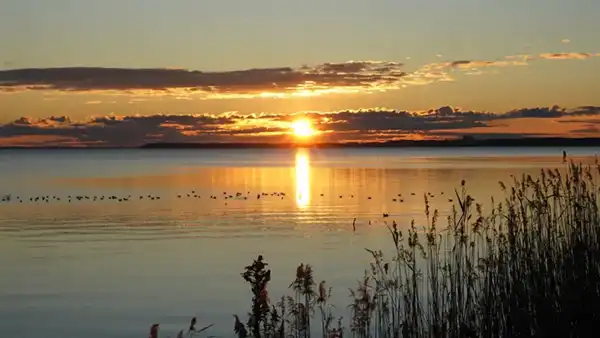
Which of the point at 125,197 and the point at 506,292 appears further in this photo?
the point at 125,197

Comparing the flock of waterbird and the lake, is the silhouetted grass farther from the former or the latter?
the flock of waterbird

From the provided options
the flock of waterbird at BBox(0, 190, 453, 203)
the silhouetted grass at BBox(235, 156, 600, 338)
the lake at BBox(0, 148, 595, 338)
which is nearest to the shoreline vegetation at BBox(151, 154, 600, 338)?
the silhouetted grass at BBox(235, 156, 600, 338)

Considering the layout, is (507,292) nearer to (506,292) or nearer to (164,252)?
(506,292)

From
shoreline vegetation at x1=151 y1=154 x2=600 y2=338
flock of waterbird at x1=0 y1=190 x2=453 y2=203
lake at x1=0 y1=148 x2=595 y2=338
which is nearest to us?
shoreline vegetation at x1=151 y1=154 x2=600 y2=338

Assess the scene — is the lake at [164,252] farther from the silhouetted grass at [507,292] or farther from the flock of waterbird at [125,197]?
the silhouetted grass at [507,292]

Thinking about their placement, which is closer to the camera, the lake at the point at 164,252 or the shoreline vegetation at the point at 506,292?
the shoreline vegetation at the point at 506,292

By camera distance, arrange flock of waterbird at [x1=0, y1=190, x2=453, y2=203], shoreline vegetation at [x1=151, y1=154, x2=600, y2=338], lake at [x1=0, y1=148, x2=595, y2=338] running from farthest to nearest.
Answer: flock of waterbird at [x1=0, y1=190, x2=453, y2=203]
lake at [x1=0, y1=148, x2=595, y2=338]
shoreline vegetation at [x1=151, y1=154, x2=600, y2=338]

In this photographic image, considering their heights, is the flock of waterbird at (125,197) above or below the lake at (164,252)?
above

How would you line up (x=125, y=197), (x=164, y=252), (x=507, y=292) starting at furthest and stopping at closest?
1. (x=125, y=197)
2. (x=164, y=252)
3. (x=507, y=292)

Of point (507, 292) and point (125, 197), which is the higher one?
point (125, 197)

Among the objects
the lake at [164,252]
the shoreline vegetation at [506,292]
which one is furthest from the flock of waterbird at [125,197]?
the shoreline vegetation at [506,292]

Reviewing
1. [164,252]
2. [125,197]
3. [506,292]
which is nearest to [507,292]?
[506,292]

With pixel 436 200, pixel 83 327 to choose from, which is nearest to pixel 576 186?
pixel 83 327

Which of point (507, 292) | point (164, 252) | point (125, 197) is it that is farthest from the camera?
point (125, 197)
